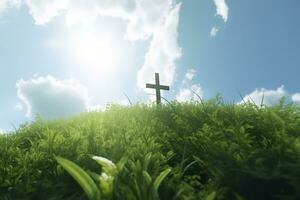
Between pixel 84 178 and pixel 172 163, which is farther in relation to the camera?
pixel 172 163

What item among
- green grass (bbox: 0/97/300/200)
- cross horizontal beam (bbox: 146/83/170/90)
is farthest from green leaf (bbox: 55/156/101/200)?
cross horizontal beam (bbox: 146/83/170/90)

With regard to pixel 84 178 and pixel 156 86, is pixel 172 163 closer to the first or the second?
pixel 84 178

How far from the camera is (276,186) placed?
409 cm

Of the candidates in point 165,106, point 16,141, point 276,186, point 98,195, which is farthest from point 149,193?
point 165,106

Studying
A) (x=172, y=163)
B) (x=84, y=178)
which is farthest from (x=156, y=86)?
(x=84, y=178)

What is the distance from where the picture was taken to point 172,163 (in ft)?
21.1

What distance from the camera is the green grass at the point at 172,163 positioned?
13.3 ft

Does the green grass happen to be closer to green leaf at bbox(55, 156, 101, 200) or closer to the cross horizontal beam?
green leaf at bbox(55, 156, 101, 200)

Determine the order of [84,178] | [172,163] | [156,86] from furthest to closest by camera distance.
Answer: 1. [156,86]
2. [172,163]
3. [84,178]

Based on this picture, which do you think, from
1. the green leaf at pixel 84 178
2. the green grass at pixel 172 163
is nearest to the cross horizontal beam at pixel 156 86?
the green grass at pixel 172 163

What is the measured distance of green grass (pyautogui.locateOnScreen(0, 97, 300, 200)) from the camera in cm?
406

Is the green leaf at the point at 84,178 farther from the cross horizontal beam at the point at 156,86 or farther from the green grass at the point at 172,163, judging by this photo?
the cross horizontal beam at the point at 156,86

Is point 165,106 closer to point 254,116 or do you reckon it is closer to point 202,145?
point 254,116

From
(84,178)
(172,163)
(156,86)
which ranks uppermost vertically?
(156,86)
